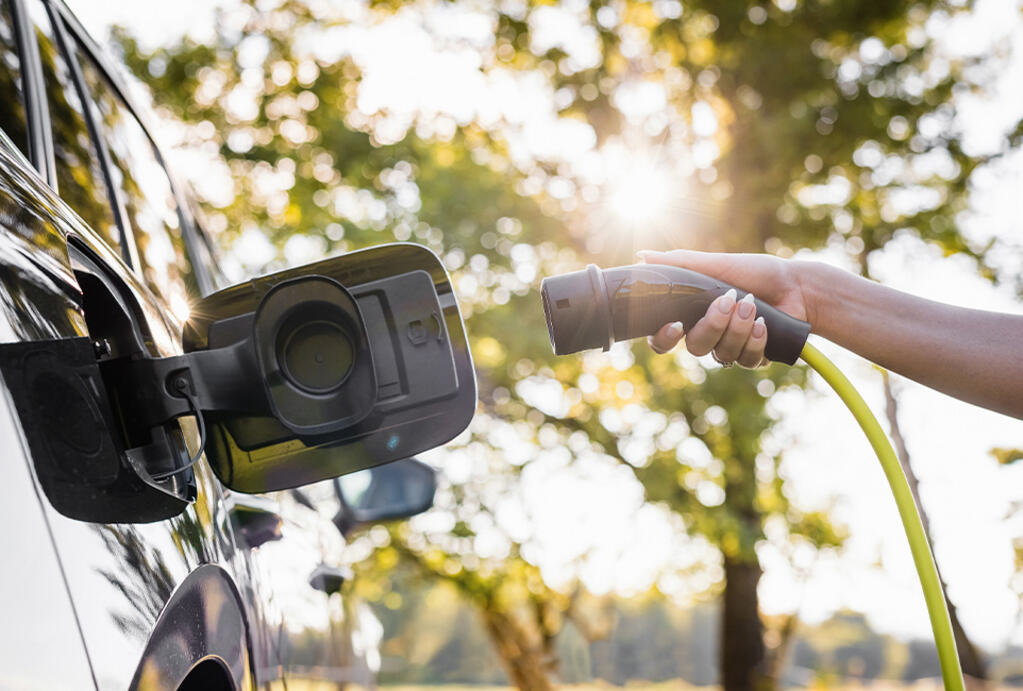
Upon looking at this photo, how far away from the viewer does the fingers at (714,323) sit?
1588mm

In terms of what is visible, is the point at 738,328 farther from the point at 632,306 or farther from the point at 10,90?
the point at 10,90

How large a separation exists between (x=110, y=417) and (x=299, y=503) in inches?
38.1

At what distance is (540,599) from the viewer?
643 inches

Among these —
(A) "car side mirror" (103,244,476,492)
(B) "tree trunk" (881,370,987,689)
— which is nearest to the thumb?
(A) "car side mirror" (103,244,476,492)

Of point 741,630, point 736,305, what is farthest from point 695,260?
point 741,630

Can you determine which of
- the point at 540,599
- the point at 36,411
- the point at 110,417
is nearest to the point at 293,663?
the point at 110,417

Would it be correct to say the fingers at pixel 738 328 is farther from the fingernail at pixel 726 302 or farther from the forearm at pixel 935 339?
the forearm at pixel 935 339

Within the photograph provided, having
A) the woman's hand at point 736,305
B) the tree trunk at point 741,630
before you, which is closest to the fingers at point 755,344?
the woman's hand at point 736,305

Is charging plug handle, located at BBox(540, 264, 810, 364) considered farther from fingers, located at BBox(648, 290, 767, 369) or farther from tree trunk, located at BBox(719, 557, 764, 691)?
tree trunk, located at BBox(719, 557, 764, 691)

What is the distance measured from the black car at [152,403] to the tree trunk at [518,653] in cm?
1626

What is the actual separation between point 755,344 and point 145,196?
1.09 metres

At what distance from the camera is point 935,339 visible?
1.63 m

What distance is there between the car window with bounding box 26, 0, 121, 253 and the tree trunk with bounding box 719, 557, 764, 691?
10.1 m

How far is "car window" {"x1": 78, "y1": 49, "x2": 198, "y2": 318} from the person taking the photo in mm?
1604
